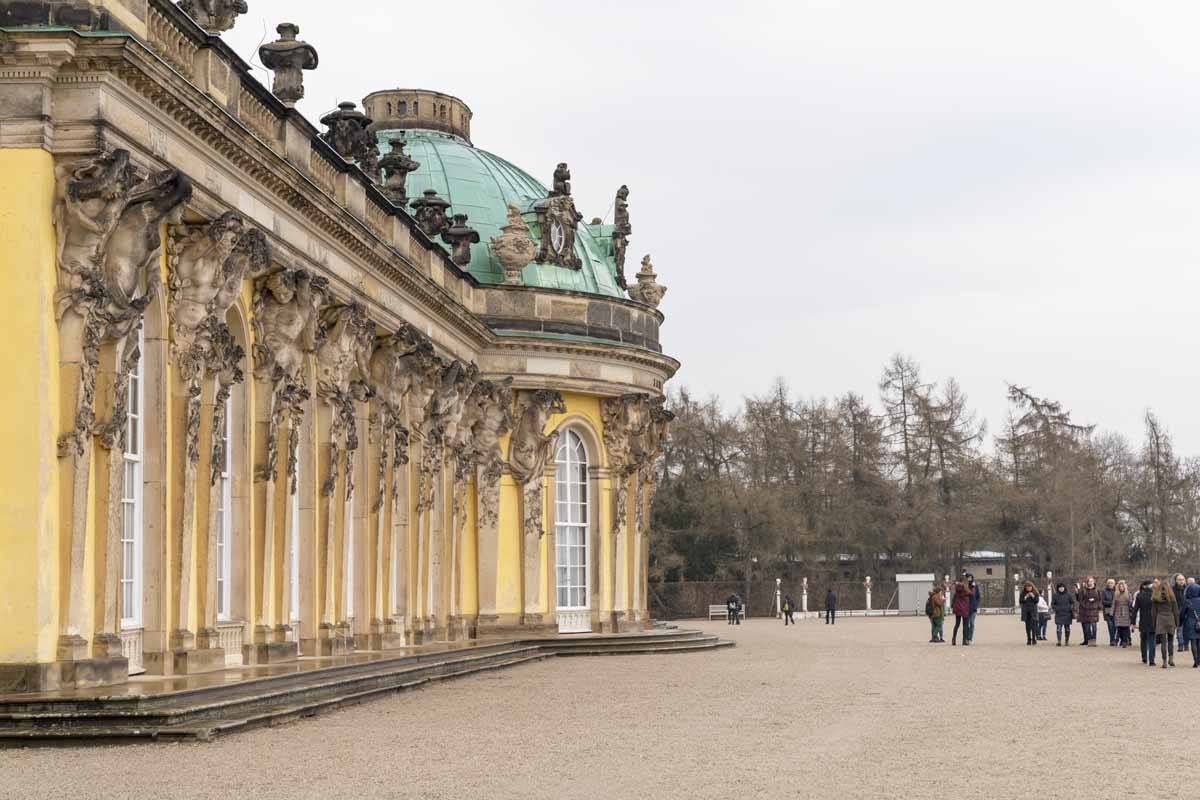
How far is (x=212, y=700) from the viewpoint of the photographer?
15.8 metres

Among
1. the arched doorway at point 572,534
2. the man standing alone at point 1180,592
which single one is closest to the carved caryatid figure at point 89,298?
the man standing alone at point 1180,592

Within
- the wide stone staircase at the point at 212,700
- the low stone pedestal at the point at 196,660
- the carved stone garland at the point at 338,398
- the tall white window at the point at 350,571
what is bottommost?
the wide stone staircase at the point at 212,700

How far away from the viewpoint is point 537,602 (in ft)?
125

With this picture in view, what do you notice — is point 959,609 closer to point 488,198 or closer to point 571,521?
point 571,521

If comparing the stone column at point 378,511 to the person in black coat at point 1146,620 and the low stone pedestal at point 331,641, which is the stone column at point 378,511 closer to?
the low stone pedestal at point 331,641

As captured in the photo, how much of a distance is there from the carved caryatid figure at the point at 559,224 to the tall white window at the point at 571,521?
13.3 feet

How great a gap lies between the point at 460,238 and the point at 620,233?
6360 mm

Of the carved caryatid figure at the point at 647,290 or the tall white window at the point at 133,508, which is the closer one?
the tall white window at the point at 133,508

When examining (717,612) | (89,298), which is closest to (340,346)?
Answer: (89,298)

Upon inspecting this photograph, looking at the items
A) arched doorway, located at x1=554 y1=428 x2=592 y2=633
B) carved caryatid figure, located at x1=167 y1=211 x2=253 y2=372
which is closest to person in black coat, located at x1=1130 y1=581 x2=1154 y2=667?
arched doorway, located at x1=554 y1=428 x2=592 y2=633

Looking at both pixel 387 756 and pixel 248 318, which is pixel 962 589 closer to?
pixel 248 318

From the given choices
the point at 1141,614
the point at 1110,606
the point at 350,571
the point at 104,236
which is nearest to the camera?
the point at 104,236

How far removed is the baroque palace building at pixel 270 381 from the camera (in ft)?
53.8

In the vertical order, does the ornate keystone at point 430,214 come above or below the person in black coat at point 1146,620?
above
